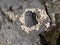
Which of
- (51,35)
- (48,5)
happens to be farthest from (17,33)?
(48,5)

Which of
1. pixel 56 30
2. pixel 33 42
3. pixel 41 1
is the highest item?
pixel 41 1

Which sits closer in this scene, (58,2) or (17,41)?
(17,41)

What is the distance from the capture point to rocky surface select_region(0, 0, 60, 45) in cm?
178

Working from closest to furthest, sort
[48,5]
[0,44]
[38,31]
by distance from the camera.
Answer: [0,44] < [38,31] < [48,5]

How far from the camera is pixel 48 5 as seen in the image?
6.56ft

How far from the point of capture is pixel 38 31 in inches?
72.4

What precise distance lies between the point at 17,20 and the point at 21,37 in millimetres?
189

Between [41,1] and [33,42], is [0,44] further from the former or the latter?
[41,1]

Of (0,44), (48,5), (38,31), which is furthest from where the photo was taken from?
(48,5)

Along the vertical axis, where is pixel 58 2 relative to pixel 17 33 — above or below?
above

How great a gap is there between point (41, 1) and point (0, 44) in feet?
2.21

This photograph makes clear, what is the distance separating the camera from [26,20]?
1.90m

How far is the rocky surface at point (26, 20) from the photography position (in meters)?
1.78

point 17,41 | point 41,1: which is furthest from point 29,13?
point 17,41
